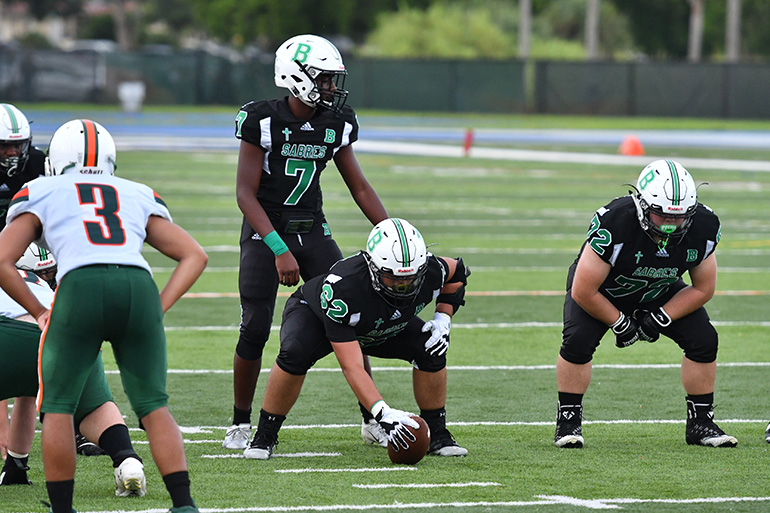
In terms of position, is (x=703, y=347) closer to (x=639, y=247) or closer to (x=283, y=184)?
(x=639, y=247)

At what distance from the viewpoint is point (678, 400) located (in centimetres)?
729

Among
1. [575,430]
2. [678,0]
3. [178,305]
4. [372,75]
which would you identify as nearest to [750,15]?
[678,0]

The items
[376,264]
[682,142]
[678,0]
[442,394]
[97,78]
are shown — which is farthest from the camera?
[678,0]

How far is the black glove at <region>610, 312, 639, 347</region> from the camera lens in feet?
19.8

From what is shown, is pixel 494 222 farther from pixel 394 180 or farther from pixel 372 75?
pixel 372 75

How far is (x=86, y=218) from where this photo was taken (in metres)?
4.45

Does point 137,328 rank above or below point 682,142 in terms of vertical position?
above

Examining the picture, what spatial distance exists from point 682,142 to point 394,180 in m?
12.0

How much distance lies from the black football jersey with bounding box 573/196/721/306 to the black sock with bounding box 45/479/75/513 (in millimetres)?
2705

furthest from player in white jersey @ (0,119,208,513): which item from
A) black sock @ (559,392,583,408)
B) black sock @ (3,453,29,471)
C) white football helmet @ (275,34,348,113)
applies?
black sock @ (559,392,583,408)

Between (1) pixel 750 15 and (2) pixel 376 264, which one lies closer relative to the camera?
(2) pixel 376 264

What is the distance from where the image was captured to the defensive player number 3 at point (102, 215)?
4.43 metres

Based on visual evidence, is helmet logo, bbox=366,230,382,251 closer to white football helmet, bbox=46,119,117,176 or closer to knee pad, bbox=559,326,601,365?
knee pad, bbox=559,326,601,365

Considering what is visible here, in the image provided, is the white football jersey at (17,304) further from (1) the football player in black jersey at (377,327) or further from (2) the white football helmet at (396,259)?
(2) the white football helmet at (396,259)
